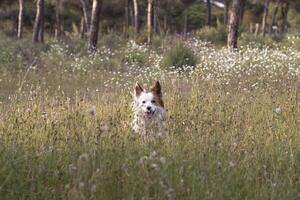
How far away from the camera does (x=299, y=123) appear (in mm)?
5906

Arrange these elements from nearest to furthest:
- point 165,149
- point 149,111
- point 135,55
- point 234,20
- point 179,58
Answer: point 165,149 → point 149,111 → point 179,58 → point 135,55 → point 234,20

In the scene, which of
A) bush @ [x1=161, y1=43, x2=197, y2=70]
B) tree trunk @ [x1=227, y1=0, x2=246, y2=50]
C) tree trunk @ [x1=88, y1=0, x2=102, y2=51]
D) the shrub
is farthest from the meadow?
tree trunk @ [x1=88, y1=0, x2=102, y2=51]

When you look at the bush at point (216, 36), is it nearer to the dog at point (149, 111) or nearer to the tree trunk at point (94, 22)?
the tree trunk at point (94, 22)

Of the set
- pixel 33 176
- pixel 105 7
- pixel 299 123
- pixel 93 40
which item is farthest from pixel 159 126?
pixel 105 7

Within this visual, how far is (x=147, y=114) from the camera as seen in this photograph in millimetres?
6031

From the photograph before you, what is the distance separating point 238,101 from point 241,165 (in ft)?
9.95

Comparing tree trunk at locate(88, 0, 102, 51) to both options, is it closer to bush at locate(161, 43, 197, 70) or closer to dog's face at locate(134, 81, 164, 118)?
bush at locate(161, 43, 197, 70)

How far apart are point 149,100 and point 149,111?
7.3 inches

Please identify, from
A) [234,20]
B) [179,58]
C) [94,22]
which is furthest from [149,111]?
[94,22]

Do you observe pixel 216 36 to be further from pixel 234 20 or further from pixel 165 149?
pixel 165 149

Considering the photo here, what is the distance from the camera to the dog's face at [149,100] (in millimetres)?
5977

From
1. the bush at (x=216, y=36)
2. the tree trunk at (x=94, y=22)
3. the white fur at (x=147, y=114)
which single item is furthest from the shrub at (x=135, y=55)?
the bush at (x=216, y=36)

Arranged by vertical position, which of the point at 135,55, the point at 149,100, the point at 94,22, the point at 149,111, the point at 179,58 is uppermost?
the point at 94,22

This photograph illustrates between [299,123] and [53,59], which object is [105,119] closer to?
[299,123]
